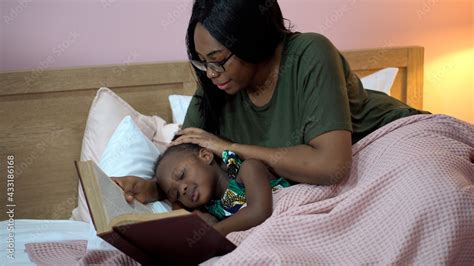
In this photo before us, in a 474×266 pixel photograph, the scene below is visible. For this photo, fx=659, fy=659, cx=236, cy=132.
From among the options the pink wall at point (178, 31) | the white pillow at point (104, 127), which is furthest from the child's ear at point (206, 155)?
the pink wall at point (178, 31)

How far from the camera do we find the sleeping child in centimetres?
152

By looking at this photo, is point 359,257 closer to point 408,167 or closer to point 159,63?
point 408,167

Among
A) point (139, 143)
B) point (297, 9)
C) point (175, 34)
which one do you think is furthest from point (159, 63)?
point (297, 9)

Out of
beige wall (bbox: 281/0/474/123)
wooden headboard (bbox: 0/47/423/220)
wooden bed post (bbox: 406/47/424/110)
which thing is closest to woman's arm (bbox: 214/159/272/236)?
wooden headboard (bbox: 0/47/423/220)

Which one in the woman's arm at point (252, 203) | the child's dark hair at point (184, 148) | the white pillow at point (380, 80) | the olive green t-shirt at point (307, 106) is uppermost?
the olive green t-shirt at point (307, 106)

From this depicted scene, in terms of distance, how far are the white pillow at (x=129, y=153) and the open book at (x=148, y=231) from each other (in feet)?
1.25

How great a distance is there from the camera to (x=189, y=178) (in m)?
1.64

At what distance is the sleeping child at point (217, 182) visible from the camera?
1520mm

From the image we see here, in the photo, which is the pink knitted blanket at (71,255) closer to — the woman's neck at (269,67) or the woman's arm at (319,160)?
the woman's arm at (319,160)

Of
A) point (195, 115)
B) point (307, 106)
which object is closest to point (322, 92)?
point (307, 106)

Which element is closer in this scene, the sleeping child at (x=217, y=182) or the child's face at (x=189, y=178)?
the sleeping child at (x=217, y=182)

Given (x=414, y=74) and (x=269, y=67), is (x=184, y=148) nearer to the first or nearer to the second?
(x=269, y=67)

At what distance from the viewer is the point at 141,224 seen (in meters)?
1.20

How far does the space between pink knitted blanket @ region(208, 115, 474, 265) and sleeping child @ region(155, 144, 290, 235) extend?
61 millimetres
